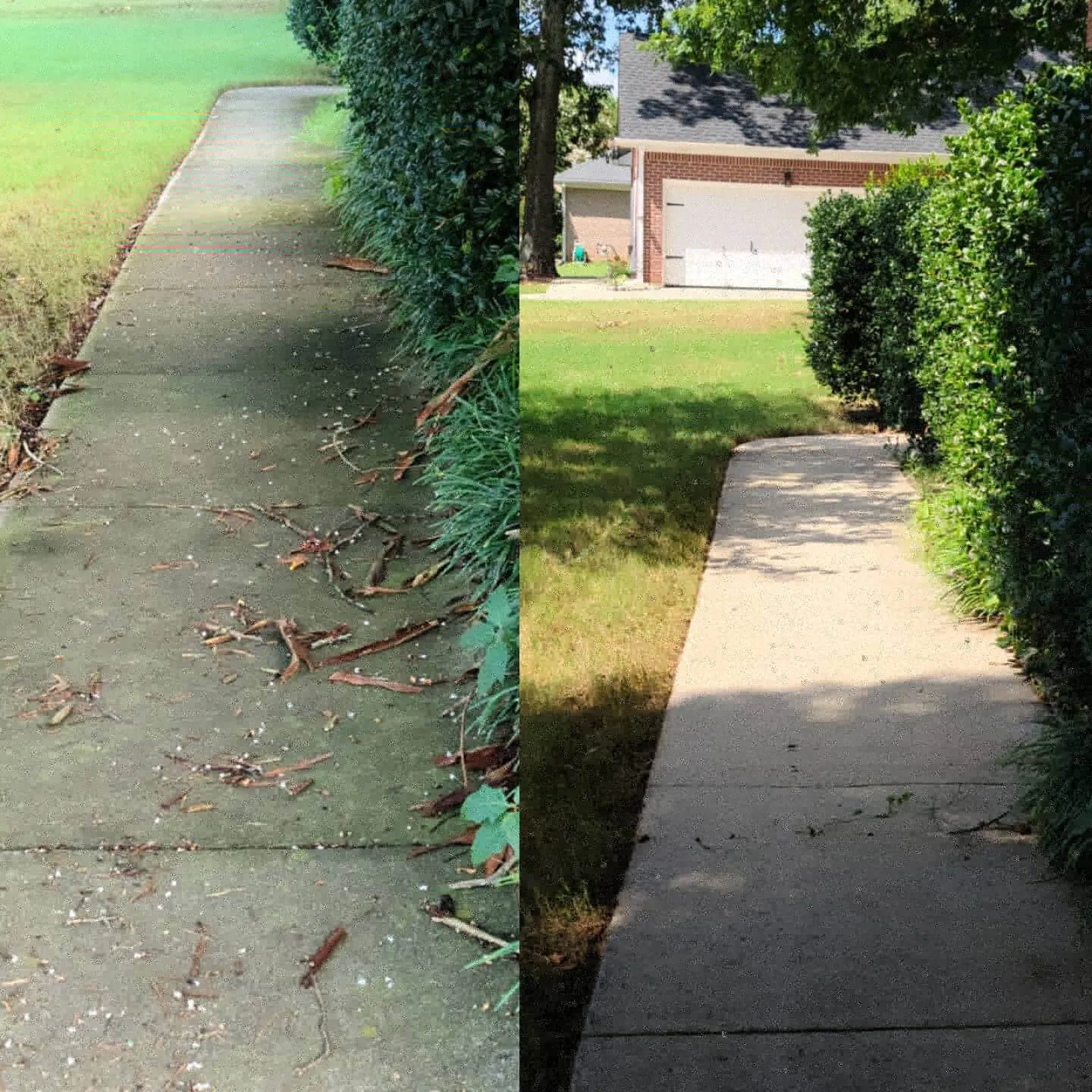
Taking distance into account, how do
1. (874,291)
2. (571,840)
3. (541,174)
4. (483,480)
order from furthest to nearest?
(571,840)
(874,291)
(483,480)
(541,174)

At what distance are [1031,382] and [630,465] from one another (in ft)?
2.95

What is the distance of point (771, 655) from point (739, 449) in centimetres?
48

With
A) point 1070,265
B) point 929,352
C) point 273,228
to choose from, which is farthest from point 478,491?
point 1070,265

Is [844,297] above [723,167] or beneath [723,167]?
beneath

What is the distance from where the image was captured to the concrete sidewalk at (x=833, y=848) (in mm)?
2459

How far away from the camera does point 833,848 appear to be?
262 centimetres

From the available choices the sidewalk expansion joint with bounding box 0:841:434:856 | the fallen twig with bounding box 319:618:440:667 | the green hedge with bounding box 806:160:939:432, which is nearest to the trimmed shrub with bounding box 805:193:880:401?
the green hedge with bounding box 806:160:939:432

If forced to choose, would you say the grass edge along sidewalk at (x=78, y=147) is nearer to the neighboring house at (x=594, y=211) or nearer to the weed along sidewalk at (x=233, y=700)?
the weed along sidewalk at (x=233, y=700)

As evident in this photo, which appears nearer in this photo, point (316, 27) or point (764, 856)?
point (316, 27)

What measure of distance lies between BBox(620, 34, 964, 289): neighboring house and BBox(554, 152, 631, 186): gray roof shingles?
2 cm

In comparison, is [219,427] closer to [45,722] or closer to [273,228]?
[273,228]

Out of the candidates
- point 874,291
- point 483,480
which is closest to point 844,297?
point 874,291

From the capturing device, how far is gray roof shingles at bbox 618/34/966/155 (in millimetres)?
2221

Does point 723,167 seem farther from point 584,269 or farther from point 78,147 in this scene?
point 78,147
